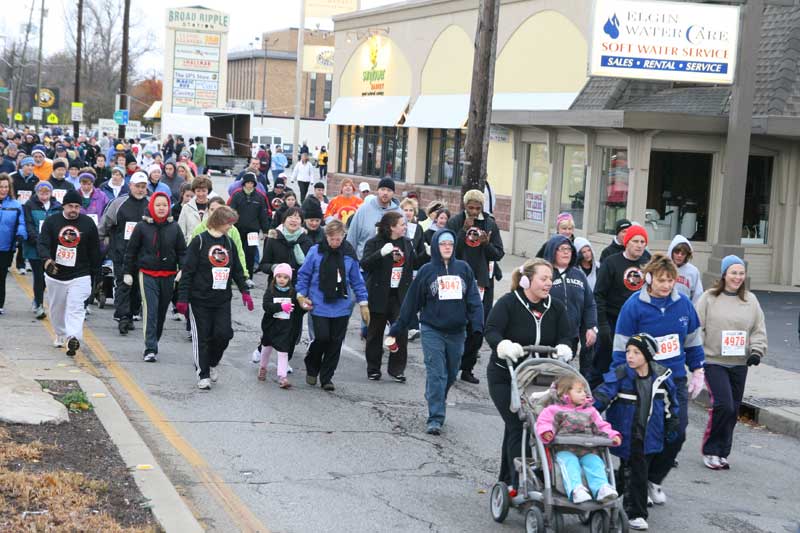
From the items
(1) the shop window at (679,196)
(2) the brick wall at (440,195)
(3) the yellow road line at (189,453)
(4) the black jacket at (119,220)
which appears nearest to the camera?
(3) the yellow road line at (189,453)

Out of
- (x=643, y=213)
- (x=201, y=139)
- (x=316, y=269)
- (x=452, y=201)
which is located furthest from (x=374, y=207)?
(x=201, y=139)

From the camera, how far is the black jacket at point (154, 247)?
500 inches

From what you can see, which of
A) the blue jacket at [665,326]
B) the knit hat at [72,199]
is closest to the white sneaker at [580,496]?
the blue jacket at [665,326]

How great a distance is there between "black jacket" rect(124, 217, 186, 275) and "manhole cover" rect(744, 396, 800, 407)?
6325 millimetres

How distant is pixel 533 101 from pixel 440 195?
20.3ft

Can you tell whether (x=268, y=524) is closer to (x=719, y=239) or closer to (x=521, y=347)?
(x=521, y=347)

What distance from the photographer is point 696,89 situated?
75.8ft

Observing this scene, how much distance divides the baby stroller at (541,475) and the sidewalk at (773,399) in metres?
4.42

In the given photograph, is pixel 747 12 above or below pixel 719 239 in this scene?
above

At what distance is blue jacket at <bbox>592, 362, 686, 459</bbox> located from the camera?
7602 mm

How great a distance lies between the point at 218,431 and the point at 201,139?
171ft

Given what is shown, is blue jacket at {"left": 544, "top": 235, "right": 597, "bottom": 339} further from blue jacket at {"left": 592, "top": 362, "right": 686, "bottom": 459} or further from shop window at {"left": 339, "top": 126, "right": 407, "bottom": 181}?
shop window at {"left": 339, "top": 126, "right": 407, "bottom": 181}

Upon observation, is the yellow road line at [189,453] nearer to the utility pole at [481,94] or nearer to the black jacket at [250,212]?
the black jacket at [250,212]

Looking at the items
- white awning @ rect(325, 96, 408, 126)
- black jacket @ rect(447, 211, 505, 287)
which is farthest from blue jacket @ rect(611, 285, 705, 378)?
white awning @ rect(325, 96, 408, 126)
